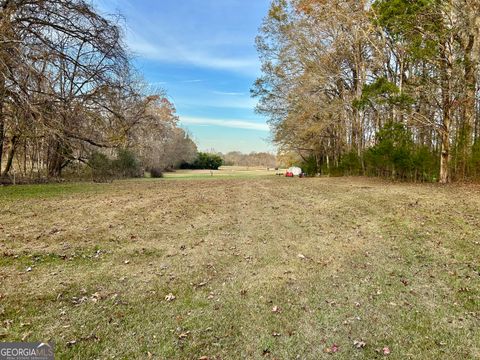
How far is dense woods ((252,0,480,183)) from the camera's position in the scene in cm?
889

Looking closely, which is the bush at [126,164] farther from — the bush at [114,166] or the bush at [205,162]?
the bush at [205,162]

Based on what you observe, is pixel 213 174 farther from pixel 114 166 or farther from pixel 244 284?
pixel 244 284

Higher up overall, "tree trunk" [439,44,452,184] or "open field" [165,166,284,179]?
"tree trunk" [439,44,452,184]

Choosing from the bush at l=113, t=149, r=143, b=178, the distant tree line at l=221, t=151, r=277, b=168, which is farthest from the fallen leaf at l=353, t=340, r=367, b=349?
the distant tree line at l=221, t=151, r=277, b=168

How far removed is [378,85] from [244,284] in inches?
376

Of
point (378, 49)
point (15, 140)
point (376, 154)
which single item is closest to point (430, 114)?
point (376, 154)

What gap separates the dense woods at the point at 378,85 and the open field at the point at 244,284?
4.68 metres

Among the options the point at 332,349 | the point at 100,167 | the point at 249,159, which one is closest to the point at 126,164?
the point at 100,167

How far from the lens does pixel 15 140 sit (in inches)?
468

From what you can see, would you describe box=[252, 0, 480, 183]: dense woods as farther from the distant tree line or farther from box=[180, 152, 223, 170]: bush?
the distant tree line

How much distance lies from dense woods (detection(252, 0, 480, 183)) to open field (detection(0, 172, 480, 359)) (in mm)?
4679

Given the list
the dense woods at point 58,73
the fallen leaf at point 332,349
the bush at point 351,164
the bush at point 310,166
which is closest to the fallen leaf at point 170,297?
the fallen leaf at point 332,349

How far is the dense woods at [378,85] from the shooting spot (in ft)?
29.2

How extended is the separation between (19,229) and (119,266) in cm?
255
